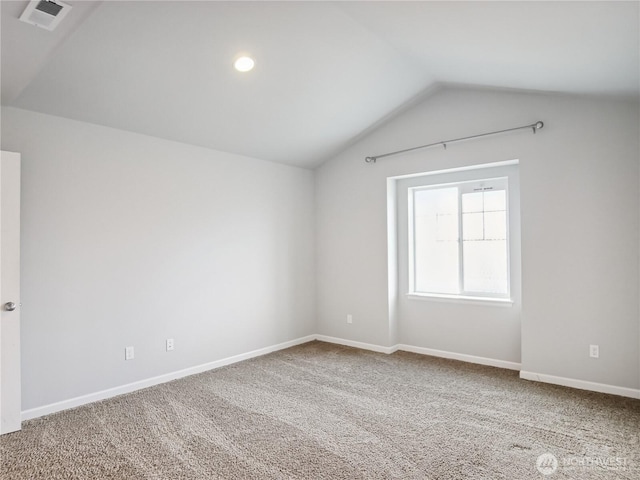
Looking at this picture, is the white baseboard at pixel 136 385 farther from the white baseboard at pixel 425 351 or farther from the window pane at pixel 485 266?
the window pane at pixel 485 266

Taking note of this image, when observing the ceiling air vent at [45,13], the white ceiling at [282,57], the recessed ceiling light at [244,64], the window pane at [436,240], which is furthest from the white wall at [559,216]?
the ceiling air vent at [45,13]

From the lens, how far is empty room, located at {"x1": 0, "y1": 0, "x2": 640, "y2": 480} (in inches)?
97.0

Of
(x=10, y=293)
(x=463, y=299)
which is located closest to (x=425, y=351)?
(x=463, y=299)

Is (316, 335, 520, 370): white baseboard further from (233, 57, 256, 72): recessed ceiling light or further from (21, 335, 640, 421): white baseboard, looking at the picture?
(233, 57, 256, 72): recessed ceiling light

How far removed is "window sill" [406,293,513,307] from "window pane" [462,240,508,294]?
0.12m

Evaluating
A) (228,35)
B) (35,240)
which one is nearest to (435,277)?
(228,35)

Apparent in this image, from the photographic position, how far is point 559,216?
139 inches

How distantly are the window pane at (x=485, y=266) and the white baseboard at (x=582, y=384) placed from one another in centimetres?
88

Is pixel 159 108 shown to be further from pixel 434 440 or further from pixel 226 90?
pixel 434 440

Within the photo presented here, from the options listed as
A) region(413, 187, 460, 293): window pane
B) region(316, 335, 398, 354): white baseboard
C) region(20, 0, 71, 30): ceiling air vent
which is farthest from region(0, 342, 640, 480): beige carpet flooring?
region(20, 0, 71, 30): ceiling air vent

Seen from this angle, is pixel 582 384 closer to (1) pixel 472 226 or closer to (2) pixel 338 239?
(1) pixel 472 226

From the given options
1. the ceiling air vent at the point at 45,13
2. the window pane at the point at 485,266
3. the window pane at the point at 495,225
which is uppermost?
the ceiling air vent at the point at 45,13

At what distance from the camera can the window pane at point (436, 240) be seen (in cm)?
457

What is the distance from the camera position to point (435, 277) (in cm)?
471
